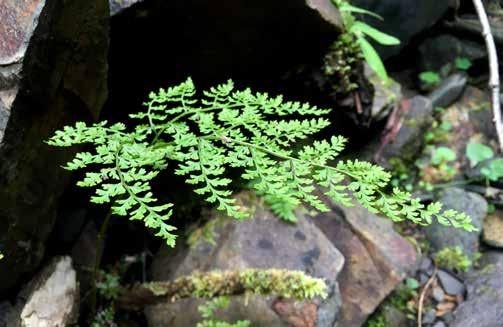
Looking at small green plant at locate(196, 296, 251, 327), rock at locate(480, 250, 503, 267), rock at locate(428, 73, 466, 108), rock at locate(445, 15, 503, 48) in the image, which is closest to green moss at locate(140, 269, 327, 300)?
small green plant at locate(196, 296, 251, 327)

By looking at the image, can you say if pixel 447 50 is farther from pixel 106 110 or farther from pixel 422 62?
pixel 106 110

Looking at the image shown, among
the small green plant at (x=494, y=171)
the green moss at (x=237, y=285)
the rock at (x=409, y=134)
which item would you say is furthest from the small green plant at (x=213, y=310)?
the small green plant at (x=494, y=171)

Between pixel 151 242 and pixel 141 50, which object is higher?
pixel 141 50

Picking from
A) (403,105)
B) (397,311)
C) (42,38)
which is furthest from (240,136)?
(403,105)

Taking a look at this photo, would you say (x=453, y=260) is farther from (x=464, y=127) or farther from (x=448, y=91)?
(x=448, y=91)

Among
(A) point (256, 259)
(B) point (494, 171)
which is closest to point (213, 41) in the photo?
(A) point (256, 259)
